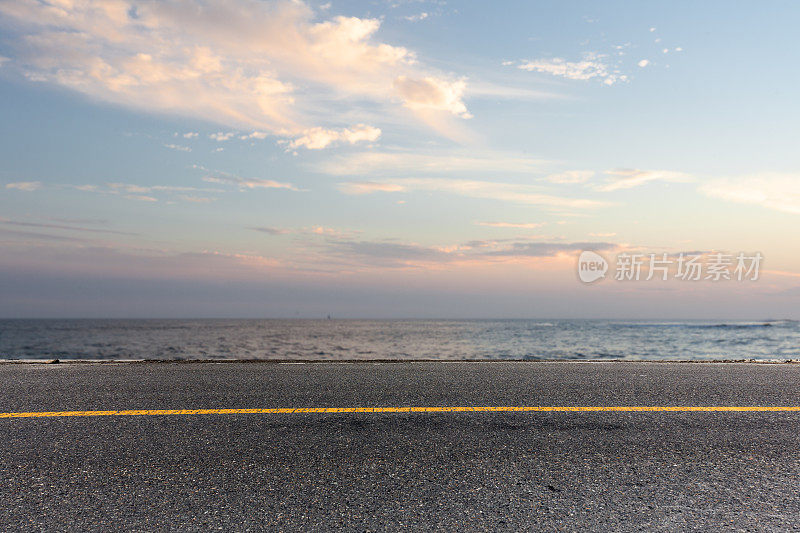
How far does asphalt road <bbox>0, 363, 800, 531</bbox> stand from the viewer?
10.5ft

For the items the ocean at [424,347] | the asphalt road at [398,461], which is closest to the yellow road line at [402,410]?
the asphalt road at [398,461]

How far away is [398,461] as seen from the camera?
4.11 metres

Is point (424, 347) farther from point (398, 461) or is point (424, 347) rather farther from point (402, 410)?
point (398, 461)

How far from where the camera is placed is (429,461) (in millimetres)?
4105

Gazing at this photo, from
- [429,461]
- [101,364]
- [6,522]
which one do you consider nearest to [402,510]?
[429,461]

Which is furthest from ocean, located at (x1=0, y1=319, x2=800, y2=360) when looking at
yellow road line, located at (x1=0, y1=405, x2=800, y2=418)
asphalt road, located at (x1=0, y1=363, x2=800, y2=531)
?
asphalt road, located at (x1=0, y1=363, x2=800, y2=531)

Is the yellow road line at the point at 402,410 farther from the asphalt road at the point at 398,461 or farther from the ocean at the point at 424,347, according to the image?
the ocean at the point at 424,347

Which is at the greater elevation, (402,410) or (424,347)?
(402,410)

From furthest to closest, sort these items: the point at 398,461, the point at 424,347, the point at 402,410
Result: the point at 424,347 → the point at 402,410 → the point at 398,461

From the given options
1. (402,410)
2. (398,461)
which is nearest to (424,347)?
(402,410)

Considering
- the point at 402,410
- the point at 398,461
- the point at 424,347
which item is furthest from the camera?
the point at 424,347

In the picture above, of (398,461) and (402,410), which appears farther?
(402,410)

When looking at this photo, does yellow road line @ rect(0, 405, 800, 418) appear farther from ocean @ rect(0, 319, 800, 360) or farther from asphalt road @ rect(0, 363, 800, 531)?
ocean @ rect(0, 319, 800, 360)

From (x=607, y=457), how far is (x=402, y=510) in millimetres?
2016
